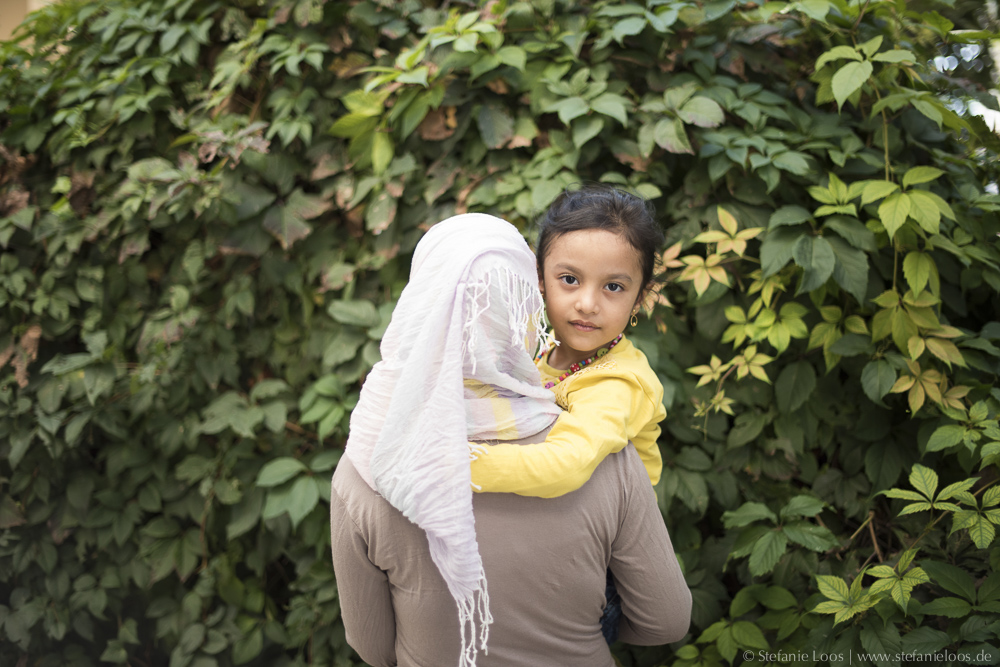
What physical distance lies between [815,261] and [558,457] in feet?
3.92

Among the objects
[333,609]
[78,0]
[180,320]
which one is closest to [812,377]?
[333,609]

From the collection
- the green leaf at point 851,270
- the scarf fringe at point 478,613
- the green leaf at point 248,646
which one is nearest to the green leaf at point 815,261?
the green leaf at point 851,270

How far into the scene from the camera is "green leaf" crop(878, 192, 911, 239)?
1718 mm

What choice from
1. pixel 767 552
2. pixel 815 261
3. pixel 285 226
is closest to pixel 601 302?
pixel 815 261

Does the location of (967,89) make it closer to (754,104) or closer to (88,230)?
(754,104)

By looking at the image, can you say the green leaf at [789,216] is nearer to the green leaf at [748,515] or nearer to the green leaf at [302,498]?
the green leaf at [748,515]

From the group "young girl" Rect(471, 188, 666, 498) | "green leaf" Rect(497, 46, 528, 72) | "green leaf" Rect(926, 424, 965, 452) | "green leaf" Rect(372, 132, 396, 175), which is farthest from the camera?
"green leaf" Rect(372, 132, 396, 175)

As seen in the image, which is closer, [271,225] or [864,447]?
[864,447]

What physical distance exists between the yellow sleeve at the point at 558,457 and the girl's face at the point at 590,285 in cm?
21

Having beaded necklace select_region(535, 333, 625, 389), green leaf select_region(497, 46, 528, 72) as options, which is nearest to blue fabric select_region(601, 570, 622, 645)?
beaded necklace select_region(535, 333, 625, 389)

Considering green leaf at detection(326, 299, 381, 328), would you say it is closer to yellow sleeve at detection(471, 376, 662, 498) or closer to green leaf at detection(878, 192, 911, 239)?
yellow sleeve at detection(471, 376, 662, 498)

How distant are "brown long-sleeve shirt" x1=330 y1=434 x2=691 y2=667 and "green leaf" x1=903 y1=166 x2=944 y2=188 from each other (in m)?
1.26

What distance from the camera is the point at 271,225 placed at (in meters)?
2.31

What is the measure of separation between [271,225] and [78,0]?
162 cm
